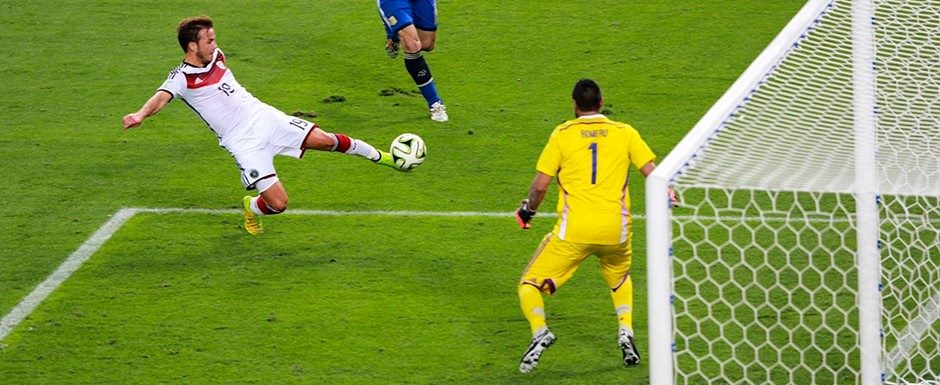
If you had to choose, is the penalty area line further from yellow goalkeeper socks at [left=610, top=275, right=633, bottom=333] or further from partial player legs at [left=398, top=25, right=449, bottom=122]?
yellow goalkeeper socks at [left=610, top=275, right=633, bottom=333]

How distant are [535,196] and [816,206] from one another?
1.68 m

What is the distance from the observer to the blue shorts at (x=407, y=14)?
456 inches

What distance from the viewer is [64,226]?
392 inches

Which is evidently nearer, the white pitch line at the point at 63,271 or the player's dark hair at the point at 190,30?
the white pitch line at the point at 63,271

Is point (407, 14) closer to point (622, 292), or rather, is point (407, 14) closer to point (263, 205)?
point (263, 205)

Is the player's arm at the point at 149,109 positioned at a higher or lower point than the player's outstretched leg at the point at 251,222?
higher

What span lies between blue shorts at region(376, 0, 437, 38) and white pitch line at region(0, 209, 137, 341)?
111 inches

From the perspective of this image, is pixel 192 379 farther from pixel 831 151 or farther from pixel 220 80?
pixel 831 151

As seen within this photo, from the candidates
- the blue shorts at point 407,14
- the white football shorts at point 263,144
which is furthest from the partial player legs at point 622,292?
the blue shorts at point 407,14

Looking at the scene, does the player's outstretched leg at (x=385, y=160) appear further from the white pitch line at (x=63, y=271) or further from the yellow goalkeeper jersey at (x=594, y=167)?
the yellow goalkeeper jersey at (x=594, y=167)

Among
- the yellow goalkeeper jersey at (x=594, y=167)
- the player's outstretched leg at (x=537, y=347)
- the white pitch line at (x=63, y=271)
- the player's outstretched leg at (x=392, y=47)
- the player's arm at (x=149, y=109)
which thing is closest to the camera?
the yellow goalkeeper jersey at (x=594, y=167)

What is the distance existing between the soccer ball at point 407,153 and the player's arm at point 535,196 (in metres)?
2.56

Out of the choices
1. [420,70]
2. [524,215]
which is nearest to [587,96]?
[524,215]

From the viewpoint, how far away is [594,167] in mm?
7312
